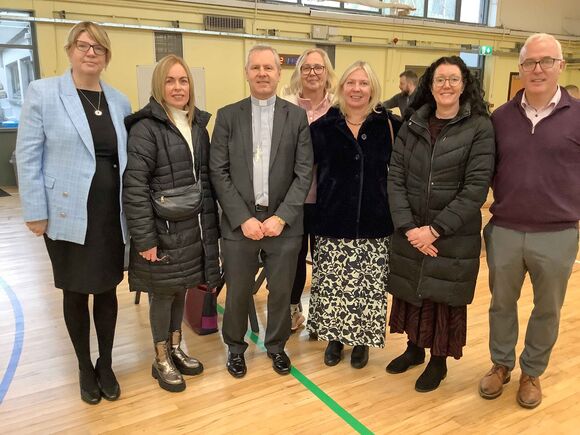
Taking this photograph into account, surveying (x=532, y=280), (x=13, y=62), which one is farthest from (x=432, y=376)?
(x=13, y=62)

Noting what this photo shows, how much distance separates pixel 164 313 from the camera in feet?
7.91

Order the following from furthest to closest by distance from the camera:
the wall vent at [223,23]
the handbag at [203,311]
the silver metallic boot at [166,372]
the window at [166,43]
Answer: the wall vent at [223,23], the window at [166,43], the handbag at [203,311], the silver metallic boot at [166,372]

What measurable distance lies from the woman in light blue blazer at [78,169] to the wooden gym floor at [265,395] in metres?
0.42

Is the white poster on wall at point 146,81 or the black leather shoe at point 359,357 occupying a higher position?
the white poster on wall at point 146,81

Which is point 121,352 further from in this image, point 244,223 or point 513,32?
point 513,32

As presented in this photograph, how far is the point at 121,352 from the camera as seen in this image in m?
2.84

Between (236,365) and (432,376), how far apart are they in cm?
100

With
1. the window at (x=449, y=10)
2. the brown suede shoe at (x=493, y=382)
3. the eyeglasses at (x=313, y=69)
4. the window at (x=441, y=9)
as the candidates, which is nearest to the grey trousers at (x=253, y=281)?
the eyeglasses at (x=313, y=69)

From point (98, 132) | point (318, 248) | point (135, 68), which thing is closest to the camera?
point (98, 132)

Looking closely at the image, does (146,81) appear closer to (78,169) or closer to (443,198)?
(78,169)

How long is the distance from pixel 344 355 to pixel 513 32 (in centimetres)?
1121

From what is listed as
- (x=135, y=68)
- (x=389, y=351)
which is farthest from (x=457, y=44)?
(x=389, y=351)

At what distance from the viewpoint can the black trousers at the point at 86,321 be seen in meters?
2.23

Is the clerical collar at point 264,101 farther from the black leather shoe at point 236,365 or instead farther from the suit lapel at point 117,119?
the black leather shoe at point 236,365
